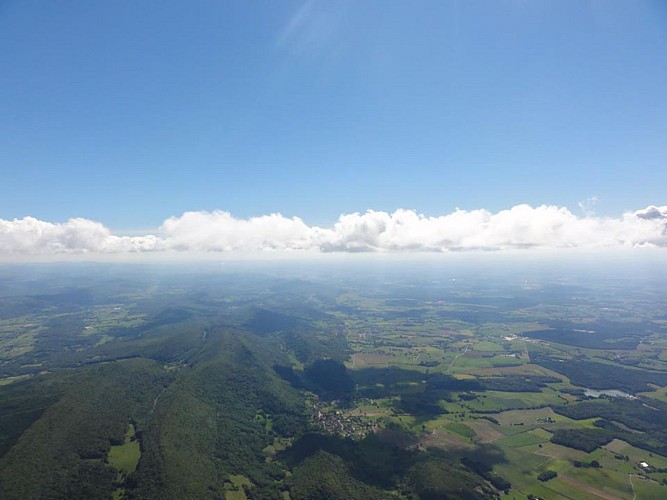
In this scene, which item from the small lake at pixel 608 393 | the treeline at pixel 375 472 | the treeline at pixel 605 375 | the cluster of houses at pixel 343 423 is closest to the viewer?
the treeline at pixel 375 472

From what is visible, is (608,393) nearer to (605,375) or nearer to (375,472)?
(605,375)

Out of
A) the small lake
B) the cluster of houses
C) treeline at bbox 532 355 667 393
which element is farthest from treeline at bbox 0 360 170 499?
treeline at bbox 532 355 667 393

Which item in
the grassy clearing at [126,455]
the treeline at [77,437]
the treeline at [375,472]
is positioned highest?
the treeline at [77,437]

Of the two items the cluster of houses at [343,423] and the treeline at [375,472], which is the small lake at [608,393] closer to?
the treeline at [375,472]

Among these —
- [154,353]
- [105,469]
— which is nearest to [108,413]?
[105,469]

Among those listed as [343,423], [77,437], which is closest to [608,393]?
[343,423]

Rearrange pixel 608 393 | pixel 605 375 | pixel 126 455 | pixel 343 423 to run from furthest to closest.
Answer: pixel 605 375 → pixel 608 393 → pixel 343 423 → pixel 126 455

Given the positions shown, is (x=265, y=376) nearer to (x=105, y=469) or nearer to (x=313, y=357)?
(x=313, y=357)

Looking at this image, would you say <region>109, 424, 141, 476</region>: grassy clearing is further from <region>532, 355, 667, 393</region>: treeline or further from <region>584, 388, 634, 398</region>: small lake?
<region>532, 355, 667, 393</region>: treeline

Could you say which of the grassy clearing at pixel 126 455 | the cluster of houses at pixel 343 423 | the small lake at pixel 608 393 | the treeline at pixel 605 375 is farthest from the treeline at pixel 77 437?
the treeline at pixel 605 375

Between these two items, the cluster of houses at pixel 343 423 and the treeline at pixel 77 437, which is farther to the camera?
the cluster of houses at pixel 343 423

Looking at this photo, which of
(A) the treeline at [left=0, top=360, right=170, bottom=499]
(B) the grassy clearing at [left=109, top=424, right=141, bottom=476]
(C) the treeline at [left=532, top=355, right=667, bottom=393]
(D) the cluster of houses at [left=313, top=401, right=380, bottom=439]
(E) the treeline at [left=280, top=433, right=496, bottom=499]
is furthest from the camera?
(C) the treeline at [left=532, top=355, right=667, bottom=393]
